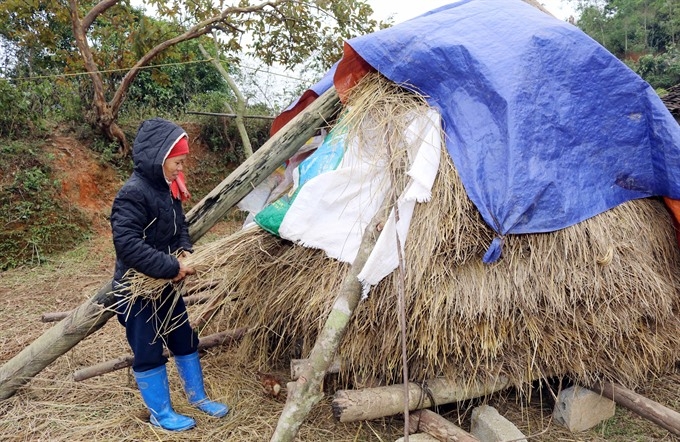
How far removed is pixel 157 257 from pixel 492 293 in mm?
1647

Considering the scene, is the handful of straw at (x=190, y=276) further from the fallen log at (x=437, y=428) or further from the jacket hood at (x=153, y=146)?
the fallen log at (x=437, y=428)

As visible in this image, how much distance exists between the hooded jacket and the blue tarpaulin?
127cm

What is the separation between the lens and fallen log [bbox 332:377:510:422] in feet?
7.73

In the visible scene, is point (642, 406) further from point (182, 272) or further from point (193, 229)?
point (193, 229)

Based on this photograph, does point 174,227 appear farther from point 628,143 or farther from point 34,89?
point 34,89

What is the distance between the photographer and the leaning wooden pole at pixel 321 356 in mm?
2025

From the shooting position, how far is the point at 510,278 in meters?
2.51

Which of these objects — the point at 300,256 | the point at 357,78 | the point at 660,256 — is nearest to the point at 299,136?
the point at 357,78

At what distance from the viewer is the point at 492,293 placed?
2.46 metres

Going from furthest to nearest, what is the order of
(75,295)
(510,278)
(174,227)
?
1. (75,295)
2. (174,227)
3. (510,278)

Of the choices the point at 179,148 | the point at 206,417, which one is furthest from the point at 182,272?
the point at 206,417

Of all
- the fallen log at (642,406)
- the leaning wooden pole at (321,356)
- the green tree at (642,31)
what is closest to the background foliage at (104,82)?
the leaning wooden pole at (321,356)

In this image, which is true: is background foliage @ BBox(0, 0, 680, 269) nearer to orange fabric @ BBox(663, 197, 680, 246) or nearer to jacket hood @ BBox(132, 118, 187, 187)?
jacket hood @ BBox(132, 118, 187, 187)

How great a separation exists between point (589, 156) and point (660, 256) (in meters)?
0.75
